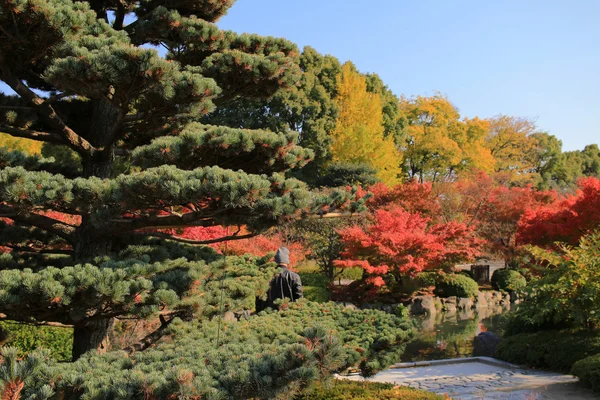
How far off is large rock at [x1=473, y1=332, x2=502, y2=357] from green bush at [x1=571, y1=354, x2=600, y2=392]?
7.86 ft

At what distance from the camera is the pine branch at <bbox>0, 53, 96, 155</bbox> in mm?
3902

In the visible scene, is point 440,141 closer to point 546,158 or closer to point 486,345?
point 546,158

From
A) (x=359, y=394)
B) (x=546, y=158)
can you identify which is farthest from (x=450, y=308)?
(x=546, y=158)

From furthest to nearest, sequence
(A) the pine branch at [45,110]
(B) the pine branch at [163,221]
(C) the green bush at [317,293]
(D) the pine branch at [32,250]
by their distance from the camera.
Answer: (C) the green bush at [317,293], (D) the pine branch at [32,250], (A) the pine branch at [45,110], (B) the pine branch at [163,221]

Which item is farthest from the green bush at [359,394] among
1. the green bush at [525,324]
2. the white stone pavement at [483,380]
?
the green bush at [525,324]

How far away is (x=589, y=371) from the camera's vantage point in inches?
240

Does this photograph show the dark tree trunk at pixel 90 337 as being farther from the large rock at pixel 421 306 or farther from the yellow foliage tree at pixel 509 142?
the yellow foliage tree at pixel 509 142

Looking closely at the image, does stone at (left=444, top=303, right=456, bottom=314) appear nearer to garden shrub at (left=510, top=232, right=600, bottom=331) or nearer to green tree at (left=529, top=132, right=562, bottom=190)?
garden shrub at (left=510, top=232, right=600, bottom=331)

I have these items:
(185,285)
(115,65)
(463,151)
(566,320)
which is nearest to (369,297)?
(566,320)

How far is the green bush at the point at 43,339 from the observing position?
6824mm

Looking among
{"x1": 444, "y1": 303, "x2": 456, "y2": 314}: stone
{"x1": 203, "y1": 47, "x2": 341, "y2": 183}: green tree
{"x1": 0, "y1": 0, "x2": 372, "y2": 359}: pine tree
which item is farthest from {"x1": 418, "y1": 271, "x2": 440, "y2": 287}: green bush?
{"x1": 0, "y1": 0, "x2": 372, "y2": 359}: pine tree

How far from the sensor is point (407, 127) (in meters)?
29.5

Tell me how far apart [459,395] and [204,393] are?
4.33 metres

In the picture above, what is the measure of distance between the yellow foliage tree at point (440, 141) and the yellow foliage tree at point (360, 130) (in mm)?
3832
